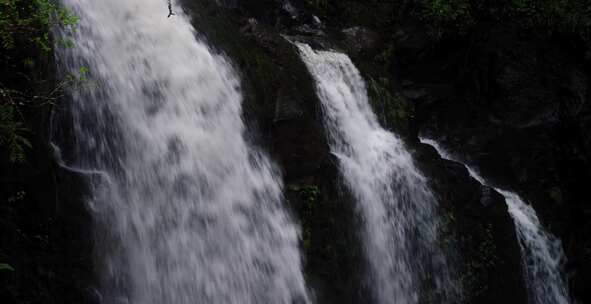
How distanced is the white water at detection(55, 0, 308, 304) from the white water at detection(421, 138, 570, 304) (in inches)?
196

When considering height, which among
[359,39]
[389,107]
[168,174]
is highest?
[359,39]

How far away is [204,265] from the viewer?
4.62m

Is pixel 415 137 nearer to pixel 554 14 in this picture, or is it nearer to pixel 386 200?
pixel 386 200

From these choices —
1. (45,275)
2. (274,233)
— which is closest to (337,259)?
(274,233)

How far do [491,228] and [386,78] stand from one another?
3.81m

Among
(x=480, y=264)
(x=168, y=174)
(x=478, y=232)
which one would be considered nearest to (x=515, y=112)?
(x=478, y=232)

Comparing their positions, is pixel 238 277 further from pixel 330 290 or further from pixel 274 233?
pixel 330 290

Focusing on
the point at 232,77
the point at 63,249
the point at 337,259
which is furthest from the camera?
the point at 232,77

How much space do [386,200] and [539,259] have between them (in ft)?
12.3

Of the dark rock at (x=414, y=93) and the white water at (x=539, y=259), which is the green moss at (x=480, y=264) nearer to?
the white water at (x=539, y=259)

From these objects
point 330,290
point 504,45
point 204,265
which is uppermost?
point 504,45

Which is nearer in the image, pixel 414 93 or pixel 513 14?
pixel 414 93

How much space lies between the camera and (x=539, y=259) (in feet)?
26.4

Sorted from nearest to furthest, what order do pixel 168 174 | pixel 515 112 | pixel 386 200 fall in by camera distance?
pixel 168 174
pixel 386 200
pixel 515 112
